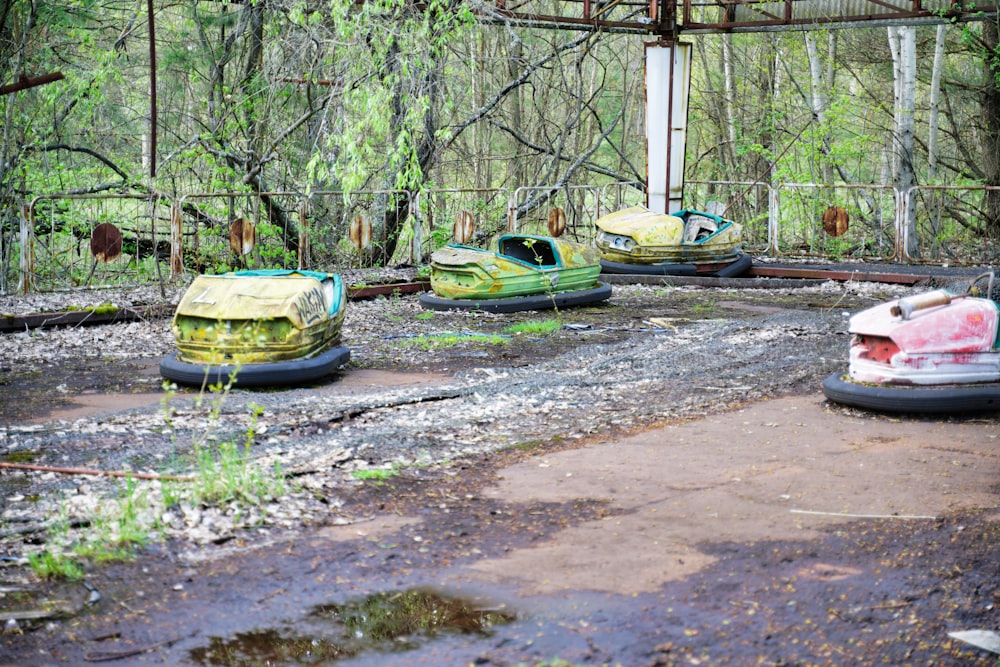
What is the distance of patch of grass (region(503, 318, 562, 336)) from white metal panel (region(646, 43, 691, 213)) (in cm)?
647

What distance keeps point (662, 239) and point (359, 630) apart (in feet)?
34.7

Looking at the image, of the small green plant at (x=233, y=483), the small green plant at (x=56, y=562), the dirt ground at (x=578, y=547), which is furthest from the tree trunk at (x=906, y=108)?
the small green plant at (x=56, y=562)

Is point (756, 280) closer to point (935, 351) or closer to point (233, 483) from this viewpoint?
point (935, 351)

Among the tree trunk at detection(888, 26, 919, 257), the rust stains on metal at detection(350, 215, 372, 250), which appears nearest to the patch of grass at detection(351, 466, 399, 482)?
the rust stains on metal at detection(350, 215, 372, 250)

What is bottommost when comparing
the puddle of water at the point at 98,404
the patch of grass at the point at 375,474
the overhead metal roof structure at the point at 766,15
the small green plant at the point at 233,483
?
the patch of grass at the point at 375,474

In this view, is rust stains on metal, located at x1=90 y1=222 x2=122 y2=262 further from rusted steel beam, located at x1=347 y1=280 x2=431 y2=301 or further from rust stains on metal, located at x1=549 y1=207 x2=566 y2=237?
rust stains on metal, located at x1=549 y1=207 x2=566 y2=237

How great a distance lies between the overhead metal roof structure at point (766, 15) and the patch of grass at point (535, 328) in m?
5.45

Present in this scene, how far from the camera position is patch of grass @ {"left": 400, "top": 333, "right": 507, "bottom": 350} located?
8.54 meters

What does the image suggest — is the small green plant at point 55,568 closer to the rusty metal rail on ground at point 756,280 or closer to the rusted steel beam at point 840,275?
the rusty metal rail on ground at point 756,280

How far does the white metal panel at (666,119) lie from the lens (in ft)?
50.2

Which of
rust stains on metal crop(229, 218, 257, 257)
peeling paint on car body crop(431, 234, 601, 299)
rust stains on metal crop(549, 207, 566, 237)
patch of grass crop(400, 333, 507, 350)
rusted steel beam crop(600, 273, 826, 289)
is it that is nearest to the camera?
patch of grass crop(400, 333, 507, 350)

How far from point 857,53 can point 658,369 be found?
1399 centimetres

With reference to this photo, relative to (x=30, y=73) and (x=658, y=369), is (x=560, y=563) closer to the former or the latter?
(x=658, y=369)

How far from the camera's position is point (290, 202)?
13.9 metres
